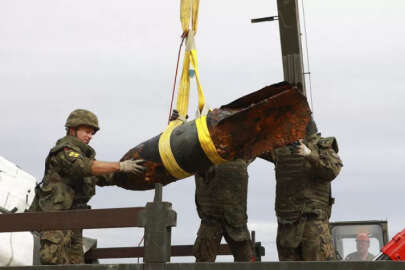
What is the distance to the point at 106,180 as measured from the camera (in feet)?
17.1

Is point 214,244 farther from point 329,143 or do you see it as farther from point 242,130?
point 242,130

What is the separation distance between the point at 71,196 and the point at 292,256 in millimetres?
2229

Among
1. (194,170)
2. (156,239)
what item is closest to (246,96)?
(194,170)

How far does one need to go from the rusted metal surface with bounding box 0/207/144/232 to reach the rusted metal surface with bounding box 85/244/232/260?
197 centimetres

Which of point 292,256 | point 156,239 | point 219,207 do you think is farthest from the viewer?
point 219,207

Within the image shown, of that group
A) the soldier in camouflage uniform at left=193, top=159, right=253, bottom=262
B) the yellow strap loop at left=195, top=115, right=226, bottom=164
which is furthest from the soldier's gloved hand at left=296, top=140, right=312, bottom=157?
the yellow strap loop at left=195, top=115, right=226, bottom=164

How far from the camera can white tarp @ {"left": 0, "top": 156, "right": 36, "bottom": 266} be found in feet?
22.8

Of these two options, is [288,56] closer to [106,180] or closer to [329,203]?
[329,203]

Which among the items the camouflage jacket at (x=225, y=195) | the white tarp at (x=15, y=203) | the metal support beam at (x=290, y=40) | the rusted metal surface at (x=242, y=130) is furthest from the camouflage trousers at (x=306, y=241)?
the white tarp at (x=15, y=203)

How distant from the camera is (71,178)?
5207 millimetres

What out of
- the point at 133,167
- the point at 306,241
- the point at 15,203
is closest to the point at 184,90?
the point at 133,167

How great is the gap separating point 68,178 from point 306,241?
2355 mm

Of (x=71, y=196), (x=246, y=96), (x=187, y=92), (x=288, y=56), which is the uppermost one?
(x=288, y=56)

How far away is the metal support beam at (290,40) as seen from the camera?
20.6 ft
